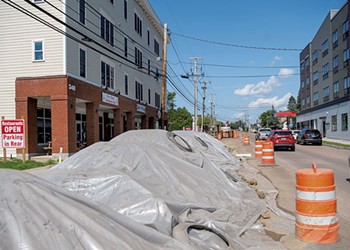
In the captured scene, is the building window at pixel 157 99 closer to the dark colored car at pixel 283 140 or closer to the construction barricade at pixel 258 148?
the dark colored car at pixel 283 140

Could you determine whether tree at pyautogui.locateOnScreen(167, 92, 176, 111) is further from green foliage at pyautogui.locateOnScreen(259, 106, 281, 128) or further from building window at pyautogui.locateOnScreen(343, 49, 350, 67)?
building window at pyautogui.locateOnScreen(343, 49, 350, 67)

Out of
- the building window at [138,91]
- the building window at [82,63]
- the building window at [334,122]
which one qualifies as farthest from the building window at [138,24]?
the building window at [334,122]

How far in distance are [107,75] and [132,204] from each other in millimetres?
23125

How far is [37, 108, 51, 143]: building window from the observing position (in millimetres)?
22612

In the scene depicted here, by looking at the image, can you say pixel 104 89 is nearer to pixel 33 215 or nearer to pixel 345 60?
pixel 33 215

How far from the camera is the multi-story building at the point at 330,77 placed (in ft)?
140

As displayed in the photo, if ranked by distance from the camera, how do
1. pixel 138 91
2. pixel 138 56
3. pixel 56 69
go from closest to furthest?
pixel 56 69, pixel 138 56, pixel 138 91

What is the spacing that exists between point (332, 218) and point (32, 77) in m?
18.9

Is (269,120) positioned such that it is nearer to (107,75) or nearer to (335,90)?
(335,90)

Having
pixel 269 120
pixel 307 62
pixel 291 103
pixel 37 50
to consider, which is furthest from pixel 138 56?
pixel 291 103

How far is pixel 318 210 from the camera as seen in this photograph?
503 cm

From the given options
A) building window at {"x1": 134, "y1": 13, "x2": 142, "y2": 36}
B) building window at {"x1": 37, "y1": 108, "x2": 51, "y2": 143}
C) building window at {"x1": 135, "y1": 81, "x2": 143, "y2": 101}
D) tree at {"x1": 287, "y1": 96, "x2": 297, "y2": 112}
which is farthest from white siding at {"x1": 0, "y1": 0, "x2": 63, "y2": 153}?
tree at {"x1": 287, "y1": 96, "x2": 297, "y2": 112}

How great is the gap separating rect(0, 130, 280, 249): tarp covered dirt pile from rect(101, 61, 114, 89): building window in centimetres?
1759

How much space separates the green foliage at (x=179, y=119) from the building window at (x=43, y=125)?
80366 mm
